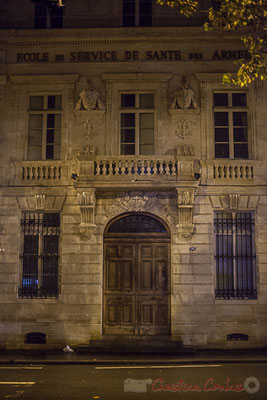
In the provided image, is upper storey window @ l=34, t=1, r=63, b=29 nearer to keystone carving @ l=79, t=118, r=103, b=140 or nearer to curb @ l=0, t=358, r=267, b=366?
keystone carving @ l=79, t=118, r=103, b=140

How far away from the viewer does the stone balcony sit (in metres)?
14.9

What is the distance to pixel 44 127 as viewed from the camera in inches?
642

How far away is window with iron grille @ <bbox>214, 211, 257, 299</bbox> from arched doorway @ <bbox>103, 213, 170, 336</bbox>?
177 cm

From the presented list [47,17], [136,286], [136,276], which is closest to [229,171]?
[136,276]

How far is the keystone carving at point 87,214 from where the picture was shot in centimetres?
1510

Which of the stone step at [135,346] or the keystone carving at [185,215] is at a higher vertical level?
the keystone carving at [185,215]

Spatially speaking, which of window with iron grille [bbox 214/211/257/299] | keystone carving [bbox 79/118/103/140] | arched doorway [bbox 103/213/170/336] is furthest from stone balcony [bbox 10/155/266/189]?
arched doorway [bbox 103/213/170/336]

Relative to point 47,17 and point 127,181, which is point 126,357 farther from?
point 47,17

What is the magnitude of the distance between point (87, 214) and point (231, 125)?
5.87m

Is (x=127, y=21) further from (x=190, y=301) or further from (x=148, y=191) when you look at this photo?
(x=190, y=301)

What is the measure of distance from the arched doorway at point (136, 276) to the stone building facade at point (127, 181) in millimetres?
34

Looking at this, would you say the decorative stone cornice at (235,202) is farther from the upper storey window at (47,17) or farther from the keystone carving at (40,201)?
the upper storey window at (47,17)

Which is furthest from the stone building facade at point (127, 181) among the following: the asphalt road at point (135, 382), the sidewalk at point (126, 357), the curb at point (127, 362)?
the asphalt road at point (135, 382)

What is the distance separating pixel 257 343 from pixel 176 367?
398 centimetres
